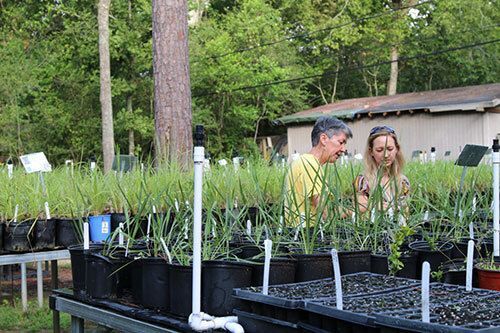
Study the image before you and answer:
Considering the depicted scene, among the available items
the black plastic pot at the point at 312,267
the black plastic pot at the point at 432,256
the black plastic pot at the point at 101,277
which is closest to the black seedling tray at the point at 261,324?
the black plastic pot at the point at 312,267

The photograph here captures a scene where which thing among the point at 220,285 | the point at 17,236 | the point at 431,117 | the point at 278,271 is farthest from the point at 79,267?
the point at 431,117

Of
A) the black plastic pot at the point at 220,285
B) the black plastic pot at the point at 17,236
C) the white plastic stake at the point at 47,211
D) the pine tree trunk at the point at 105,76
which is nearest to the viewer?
the black plastic pot at the point at 220,285

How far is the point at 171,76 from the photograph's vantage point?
25.0 ft

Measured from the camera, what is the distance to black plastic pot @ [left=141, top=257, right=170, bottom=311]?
2.46 m

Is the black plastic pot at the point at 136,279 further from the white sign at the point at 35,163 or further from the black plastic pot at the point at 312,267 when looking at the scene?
the white sign at the point at 35,163

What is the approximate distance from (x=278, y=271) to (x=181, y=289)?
32 centimetres

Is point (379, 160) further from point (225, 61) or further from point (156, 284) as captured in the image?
point (225, 61)

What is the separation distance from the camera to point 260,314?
6.81 ft

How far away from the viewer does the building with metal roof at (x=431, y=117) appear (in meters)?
19.2

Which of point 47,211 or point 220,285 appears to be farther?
point 47,211

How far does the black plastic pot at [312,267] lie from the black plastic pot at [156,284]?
1.44 feet

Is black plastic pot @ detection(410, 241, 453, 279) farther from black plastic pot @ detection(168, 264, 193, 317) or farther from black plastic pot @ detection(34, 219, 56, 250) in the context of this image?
black plastic pot @ detection(34, 219, 56, 250)

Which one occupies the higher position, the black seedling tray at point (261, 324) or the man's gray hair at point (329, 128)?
the man's gray hair at point (329, 128)

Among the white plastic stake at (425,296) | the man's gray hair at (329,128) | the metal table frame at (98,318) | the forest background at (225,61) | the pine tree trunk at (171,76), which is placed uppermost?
the forest background at (225,61)
